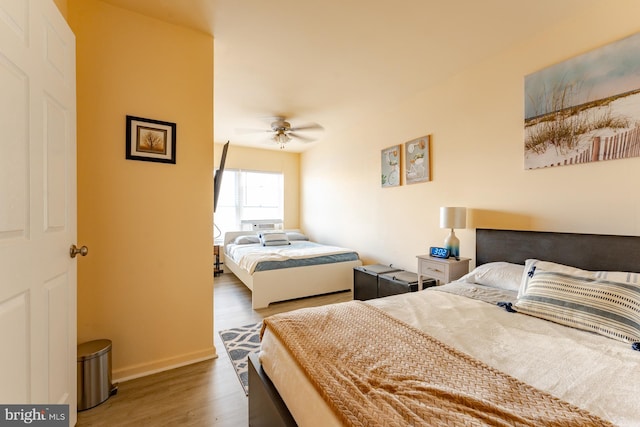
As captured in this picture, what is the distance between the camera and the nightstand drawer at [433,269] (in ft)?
8.45

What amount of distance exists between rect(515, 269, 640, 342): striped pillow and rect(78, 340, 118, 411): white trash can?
2.59m

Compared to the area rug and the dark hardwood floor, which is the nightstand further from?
the dark hardwood floor

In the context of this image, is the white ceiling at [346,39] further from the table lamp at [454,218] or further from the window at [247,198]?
the window at [247,198]

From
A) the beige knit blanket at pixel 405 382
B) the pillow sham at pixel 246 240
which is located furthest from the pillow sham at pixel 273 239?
the beige knit blanket at pixel 405 382

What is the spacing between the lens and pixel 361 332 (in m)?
1.29

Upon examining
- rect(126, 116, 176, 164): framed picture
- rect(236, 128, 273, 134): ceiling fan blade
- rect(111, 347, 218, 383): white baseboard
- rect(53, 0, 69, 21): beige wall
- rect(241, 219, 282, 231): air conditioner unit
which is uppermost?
rect(236, 128, 273, 134): ceiling fan blade

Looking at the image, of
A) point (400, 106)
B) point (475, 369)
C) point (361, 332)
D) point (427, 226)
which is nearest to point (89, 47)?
point (361, 332)

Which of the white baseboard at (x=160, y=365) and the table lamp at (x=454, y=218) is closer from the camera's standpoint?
the white baseboard at (x=160, y=365)

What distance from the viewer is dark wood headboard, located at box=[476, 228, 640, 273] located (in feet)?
5.71

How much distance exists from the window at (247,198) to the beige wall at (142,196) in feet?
11.4

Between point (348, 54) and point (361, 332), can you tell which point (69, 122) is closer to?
point (361, 332)

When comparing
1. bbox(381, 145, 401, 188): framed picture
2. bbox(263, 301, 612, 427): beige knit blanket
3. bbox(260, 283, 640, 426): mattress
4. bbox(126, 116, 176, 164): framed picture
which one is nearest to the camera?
bbox(263, 301, 612, 427): beige knit blanket

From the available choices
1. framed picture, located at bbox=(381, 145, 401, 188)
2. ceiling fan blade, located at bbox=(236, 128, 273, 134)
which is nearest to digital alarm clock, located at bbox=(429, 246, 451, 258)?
framed picture, located at bbox=(381, 145, 401, 188)

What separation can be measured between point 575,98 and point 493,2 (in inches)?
36.8
